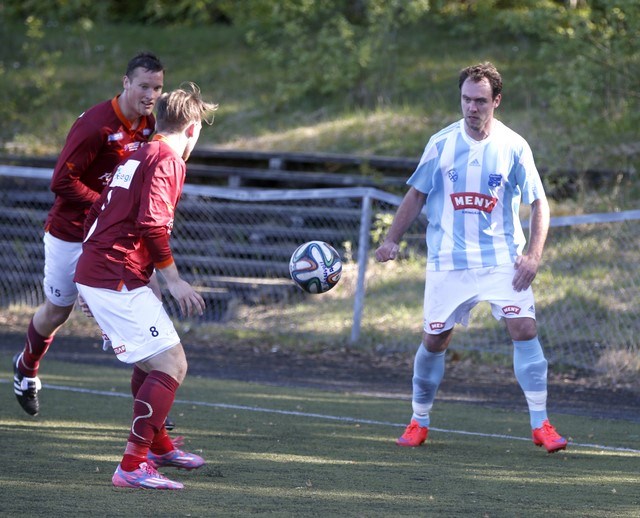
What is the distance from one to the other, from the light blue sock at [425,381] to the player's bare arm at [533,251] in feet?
2.37

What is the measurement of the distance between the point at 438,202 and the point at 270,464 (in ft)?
6.10

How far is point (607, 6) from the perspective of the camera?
→ 40.7 ft

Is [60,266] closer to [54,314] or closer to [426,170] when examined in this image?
[54,314]

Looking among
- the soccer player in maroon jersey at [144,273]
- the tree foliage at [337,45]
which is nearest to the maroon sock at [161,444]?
the soccer player in maroon jersey at [144,273]

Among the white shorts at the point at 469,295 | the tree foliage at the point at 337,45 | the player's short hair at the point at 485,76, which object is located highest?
the tree foliage at the point at 337,45

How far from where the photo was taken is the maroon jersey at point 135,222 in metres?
4.83

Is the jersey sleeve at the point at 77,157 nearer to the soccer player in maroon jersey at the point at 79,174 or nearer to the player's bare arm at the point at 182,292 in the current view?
the soccer player in maroon jersey at the point at 79,174

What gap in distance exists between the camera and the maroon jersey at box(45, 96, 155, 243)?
20.3ft

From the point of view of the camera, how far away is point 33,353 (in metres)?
6.84

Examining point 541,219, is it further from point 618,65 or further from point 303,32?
→ point 303,32

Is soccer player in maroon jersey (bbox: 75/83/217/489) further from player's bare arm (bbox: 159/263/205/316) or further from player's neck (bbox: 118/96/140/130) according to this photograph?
player's neck (bbox: 118/96/140/130)

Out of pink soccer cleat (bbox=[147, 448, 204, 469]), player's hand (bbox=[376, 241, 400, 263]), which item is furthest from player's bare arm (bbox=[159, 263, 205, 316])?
player's hand (bbox=[376, 241, 400, 263])

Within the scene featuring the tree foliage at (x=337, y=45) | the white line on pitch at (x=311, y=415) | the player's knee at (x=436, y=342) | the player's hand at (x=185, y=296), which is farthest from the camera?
the tree foliage at (x=337, y=45)

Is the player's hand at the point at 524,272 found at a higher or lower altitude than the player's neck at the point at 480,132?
lower
